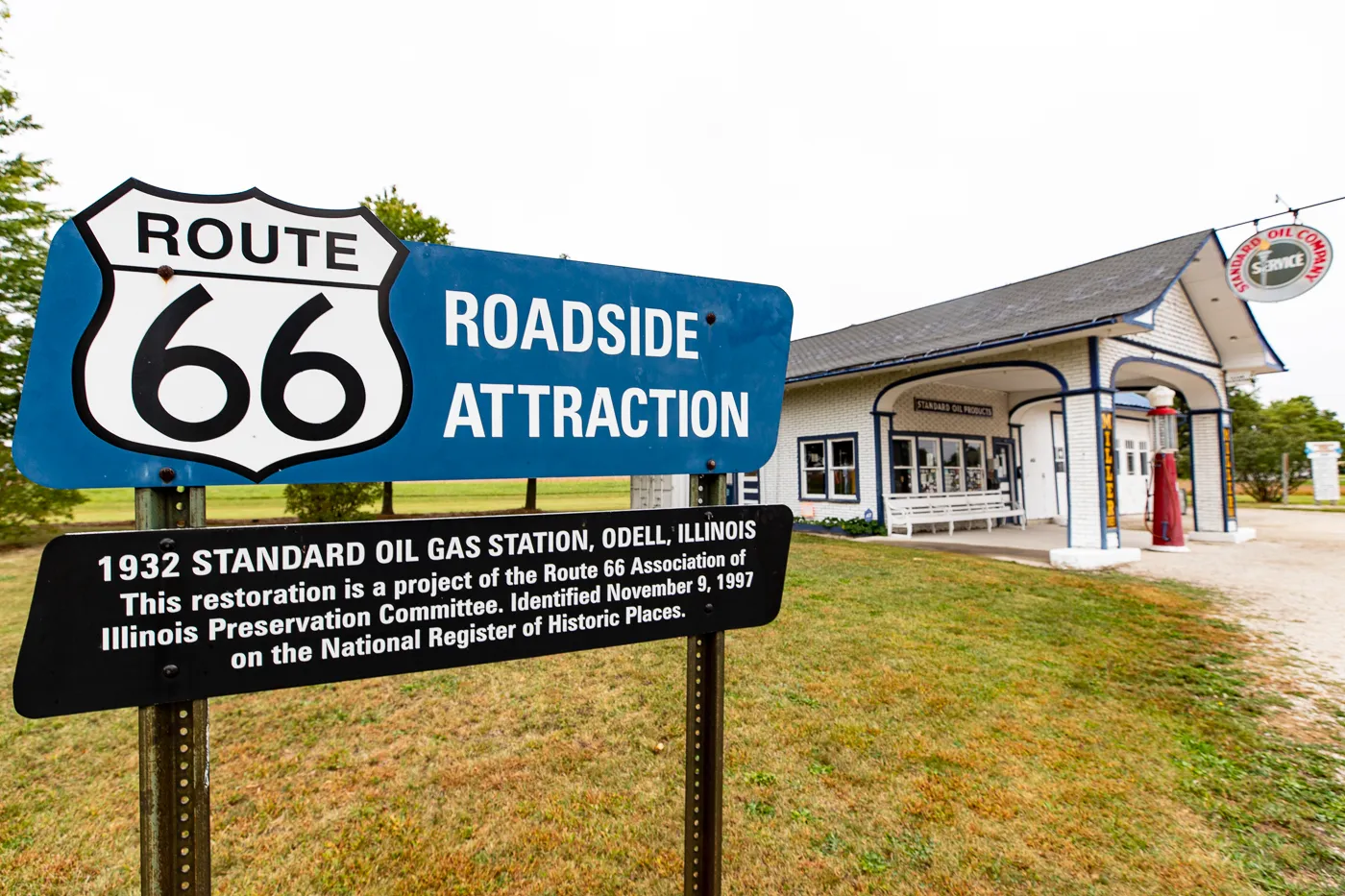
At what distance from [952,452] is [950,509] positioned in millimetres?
1871

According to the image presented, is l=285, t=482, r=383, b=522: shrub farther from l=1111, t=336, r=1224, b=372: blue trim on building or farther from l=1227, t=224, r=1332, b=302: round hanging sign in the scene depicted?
l=1227, t=224, r=1332, b=302: round hanging sign

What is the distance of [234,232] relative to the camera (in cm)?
147

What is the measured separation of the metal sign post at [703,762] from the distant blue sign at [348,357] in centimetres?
41

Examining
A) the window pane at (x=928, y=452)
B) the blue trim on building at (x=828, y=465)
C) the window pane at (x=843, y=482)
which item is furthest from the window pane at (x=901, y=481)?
the window pane at (x=843, y=482)

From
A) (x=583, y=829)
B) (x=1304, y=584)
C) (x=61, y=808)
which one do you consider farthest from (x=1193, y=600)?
(x=61, y=808)

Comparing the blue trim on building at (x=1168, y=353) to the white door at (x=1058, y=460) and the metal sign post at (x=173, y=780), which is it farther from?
the metal sign post at (x=173, y=780)

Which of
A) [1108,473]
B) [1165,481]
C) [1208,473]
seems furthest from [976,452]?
[1108,473]

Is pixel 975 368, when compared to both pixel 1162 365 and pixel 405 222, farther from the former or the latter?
pixel 405 222

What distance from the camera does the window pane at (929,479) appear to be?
1493cm

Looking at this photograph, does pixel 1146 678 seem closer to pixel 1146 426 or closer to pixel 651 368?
pixel 651 368

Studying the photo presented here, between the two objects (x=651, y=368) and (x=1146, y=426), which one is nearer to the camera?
(x=651, y=368)

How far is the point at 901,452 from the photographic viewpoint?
14633mm

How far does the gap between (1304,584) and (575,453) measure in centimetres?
1129

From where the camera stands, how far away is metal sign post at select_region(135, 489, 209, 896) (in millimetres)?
1383
